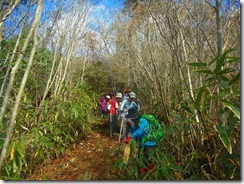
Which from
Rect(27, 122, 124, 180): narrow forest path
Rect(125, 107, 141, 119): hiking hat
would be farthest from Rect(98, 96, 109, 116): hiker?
Rect(125, 107, 141, 119): hiking hat

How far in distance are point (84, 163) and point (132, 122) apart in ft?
3.94

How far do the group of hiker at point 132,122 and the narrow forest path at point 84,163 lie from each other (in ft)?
1.37

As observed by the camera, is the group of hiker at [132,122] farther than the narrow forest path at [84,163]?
No

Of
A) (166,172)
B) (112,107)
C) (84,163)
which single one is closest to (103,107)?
(112,107)

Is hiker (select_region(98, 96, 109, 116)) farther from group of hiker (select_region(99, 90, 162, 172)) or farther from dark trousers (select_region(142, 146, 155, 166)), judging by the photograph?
dark trousers (select_region(142, 146, 155, 166))

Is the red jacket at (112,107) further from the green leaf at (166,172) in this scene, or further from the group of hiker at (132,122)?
the green leaf at (166,172)

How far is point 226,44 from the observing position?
2828 millimetres

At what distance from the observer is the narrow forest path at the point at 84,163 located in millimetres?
3733

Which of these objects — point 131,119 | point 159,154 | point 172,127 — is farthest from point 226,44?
point 131,119

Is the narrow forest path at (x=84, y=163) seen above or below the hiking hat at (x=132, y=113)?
below

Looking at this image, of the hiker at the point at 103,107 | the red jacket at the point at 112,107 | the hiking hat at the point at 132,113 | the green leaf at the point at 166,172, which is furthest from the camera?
the hiker at the point at 103,107

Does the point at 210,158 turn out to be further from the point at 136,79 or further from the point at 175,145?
the point at 136,79

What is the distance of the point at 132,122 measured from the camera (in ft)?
16.3

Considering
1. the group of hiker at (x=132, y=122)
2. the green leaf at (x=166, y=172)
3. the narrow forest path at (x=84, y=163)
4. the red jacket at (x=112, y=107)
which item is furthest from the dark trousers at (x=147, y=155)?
the red jacket at (x=112, y=107)
